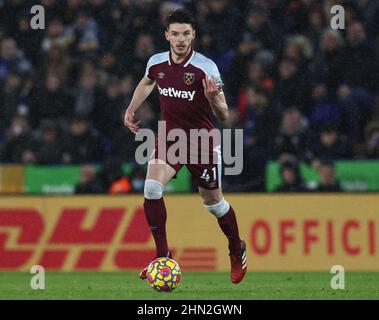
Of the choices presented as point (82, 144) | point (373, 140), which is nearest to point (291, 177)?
point (373, 140)

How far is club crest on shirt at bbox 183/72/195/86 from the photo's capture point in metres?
9.34

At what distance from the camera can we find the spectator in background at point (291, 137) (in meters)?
13.9

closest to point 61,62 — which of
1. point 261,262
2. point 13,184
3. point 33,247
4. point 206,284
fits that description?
point 13,184

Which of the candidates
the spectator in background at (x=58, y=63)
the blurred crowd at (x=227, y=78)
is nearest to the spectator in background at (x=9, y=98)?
the blurred crowd at (x=227, y=78)

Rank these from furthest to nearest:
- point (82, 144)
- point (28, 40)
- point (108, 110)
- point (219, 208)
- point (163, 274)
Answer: point (28, 40), point (108, 110), point (82, 144), point (219, 208), point (163, 274)

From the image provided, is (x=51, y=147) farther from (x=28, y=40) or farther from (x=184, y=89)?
(x=184, y=89)

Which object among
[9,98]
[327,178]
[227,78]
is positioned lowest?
[327,178]

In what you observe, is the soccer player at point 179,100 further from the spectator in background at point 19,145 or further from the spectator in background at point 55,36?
the spectator in background at point 55,36

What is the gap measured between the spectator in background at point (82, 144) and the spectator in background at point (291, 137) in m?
2.46

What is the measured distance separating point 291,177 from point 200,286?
136 inches

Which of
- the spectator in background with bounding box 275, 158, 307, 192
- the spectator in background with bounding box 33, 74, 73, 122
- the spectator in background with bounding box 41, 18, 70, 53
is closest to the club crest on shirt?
the spectator in background with bounding box 275, 158, 307, 192

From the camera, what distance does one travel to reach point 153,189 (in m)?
9.24

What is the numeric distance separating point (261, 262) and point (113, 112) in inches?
132

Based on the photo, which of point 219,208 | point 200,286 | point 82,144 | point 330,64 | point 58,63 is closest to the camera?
point 219,208
